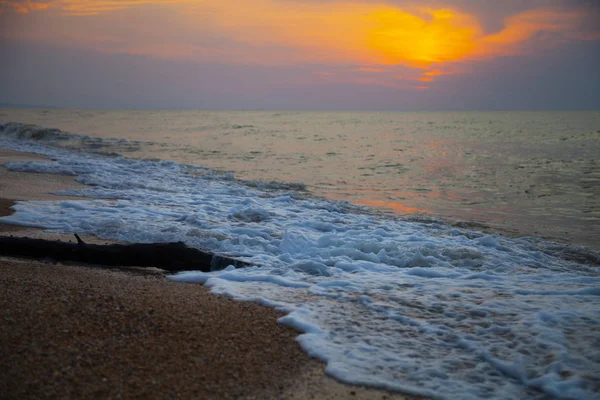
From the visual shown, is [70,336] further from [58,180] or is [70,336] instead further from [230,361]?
[58,180]

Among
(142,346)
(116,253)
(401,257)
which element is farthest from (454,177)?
(142,346)

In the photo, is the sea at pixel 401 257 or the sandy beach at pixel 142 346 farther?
the sea at pixel 401 257

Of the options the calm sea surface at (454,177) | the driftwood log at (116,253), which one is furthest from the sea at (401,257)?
the driftwood log at (116,253)

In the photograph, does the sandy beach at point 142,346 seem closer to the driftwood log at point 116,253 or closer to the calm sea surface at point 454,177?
the driftwood log at point 116,253

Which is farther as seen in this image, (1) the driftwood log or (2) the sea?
(1) the driftwood log

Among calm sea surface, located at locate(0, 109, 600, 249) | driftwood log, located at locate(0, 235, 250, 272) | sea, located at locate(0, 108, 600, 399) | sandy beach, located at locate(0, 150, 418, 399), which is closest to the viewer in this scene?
sandy beach, located at locate(0, 150, 418, 399)

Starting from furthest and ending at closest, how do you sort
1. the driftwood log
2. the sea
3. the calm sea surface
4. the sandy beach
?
the calm sea surface
the driftwood log
the sea
the sandy beach

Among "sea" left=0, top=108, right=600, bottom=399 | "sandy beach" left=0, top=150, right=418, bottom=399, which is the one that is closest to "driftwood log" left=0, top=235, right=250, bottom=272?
"sea" left=0, top=108, right=600, bottom=399

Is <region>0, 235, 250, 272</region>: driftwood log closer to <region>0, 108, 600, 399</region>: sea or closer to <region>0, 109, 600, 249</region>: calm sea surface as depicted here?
<region>0, 108, 600, 399</region>: sea

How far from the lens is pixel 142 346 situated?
11.1 feet

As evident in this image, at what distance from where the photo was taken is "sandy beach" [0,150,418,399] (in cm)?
291

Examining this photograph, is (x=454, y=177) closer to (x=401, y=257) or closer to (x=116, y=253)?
(x=401, y=257)

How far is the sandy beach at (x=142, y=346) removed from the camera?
9.53 feet

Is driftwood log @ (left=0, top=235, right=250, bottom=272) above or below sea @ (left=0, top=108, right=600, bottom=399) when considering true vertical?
above
